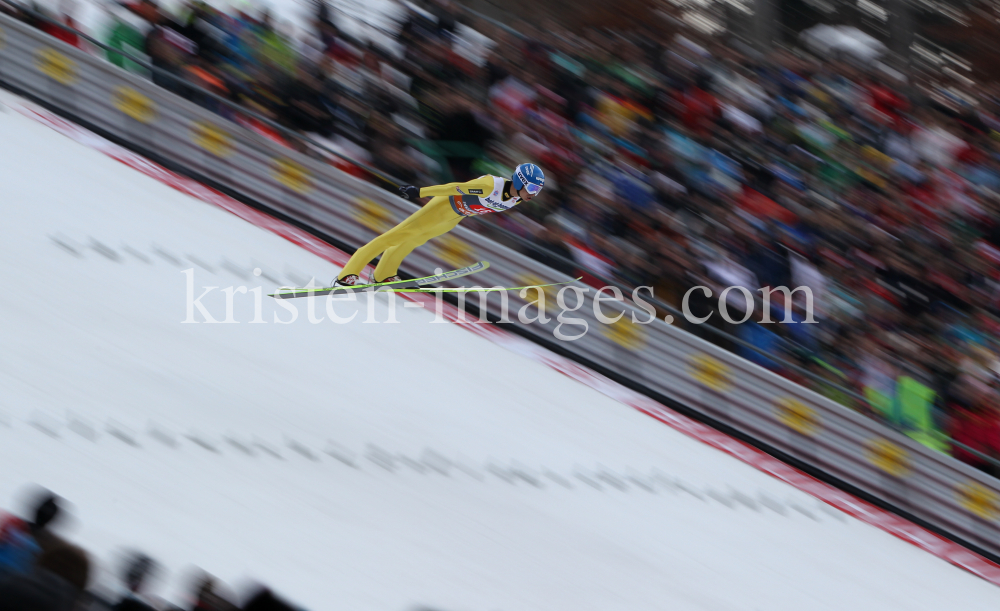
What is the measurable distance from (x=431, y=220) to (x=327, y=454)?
86.7 inches

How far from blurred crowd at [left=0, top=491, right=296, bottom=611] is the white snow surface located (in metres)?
0.67

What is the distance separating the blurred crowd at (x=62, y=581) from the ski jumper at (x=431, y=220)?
3.89m

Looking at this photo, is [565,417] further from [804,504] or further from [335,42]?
[335,42]

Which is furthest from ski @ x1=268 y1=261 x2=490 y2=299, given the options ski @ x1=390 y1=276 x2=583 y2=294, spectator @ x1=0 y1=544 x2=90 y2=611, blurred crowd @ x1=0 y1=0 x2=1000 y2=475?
spectator @ x1=0 y1=544 x2=90 y2=611

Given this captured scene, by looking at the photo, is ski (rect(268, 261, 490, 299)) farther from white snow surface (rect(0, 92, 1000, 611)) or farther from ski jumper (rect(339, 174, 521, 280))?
white snow surface (rect(0, 92, 1000, 611))

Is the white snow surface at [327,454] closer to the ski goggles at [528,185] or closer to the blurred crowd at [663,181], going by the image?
the blurred crowd at [663,181]

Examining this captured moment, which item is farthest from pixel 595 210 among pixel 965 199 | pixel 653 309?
pixel 965 199

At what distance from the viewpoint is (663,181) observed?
7.75 metres

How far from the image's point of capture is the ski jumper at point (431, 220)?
6.41m

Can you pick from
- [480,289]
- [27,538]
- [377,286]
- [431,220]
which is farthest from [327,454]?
[480,289]

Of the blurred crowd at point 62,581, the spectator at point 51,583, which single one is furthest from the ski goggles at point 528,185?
the spectator at point 51,583

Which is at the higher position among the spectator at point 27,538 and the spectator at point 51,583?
the spectator at point 51,583

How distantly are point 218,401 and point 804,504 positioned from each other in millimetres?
3998

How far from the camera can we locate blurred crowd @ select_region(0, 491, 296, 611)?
7.20ft
